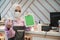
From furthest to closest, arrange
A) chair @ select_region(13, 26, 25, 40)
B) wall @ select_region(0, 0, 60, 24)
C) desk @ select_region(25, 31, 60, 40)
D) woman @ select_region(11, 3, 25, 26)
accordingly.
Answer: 1. wall @ select_region(0, 0, 60, 24)
2. woman @ select_region(11, 3, 25, 26)
3. chair @ select_region(13, 26, 25, 40)
4. desk @ select_region(25, 31, 60, 40)

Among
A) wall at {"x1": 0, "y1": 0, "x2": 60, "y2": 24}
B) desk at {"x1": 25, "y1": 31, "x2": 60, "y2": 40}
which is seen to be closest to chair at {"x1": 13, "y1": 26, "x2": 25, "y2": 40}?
desk at {"x1": 25, "y1": 31, "x2": 60, "y2": 40}

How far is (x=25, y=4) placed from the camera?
3070 millimetres

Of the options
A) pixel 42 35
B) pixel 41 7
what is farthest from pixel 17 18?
pixel 41 7

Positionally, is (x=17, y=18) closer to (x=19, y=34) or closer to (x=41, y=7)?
(x=19, y=34)

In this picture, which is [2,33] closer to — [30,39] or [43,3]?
[30,39]

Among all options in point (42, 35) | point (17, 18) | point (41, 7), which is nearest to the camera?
point (42, 35)

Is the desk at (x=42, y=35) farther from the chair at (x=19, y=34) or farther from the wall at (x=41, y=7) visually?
the wall at (x=41, y=7)

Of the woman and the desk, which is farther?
the woman

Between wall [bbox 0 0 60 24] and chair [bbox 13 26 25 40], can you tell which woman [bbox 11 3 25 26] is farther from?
wall [bbox 0 0 60 24]

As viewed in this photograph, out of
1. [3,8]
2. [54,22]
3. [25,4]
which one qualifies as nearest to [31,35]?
[54,22]

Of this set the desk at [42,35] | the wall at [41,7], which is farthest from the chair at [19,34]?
the wall at [41,7]

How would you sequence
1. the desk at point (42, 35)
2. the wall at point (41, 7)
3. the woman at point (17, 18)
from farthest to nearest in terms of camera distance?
the wall at point (41, 7), the woman at point (17, 18), the desk at point (42, 35)

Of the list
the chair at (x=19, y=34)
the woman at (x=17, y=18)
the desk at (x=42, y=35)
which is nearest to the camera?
the desk at (x=42, y=35)

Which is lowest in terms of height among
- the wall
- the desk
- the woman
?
the desk
